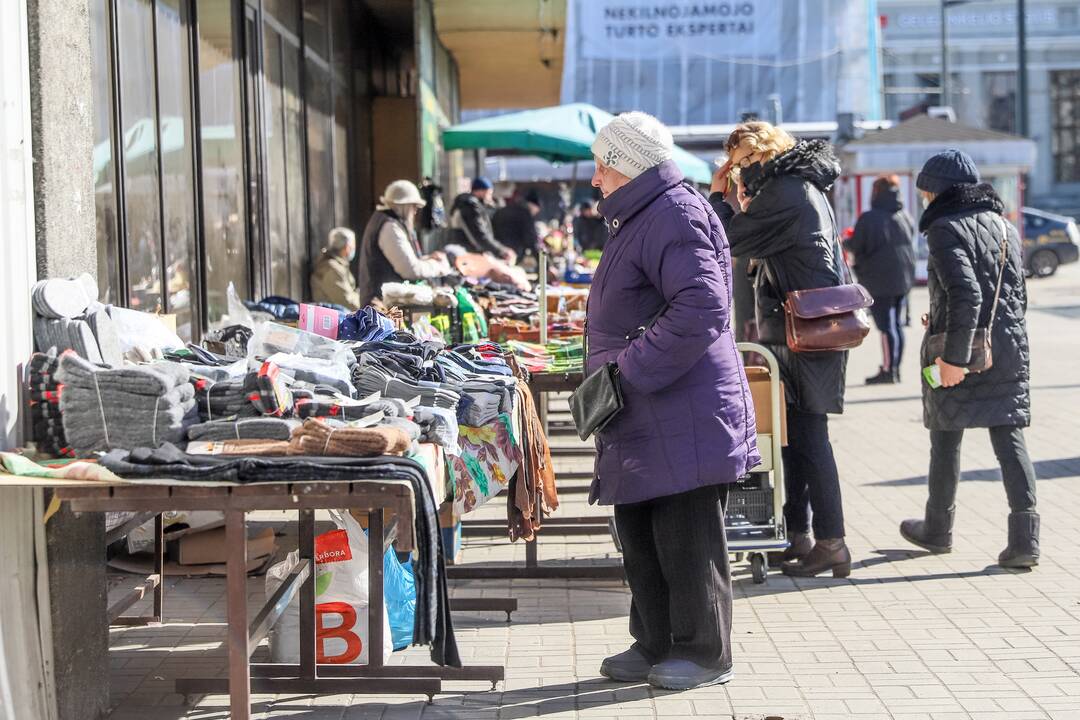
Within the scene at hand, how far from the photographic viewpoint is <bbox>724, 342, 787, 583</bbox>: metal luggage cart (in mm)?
6145

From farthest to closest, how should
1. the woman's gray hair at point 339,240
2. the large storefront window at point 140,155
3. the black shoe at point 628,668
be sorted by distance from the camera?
the woman's gray hair at point 339,240 → the large storefront window at point 140,155 → the black shoe at point 628,668

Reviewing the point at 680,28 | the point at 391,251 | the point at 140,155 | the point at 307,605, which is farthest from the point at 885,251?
the point at 680,28

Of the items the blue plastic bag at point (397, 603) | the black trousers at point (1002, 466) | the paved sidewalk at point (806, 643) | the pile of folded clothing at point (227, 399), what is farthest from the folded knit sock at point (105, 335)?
the black trousers at point (1002, 466)

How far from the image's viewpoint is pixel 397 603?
5.19 m

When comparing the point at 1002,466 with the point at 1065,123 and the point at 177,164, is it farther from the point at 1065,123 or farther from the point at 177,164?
the point at 1065,123

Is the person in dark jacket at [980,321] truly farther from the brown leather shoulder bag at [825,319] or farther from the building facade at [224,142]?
the building facade at [224,142]

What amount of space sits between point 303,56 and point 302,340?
8.07 metres

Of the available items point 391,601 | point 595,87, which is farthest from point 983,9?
point 391,601

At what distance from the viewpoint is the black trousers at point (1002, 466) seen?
21.2 ft

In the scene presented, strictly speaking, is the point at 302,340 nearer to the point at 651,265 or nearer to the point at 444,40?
the point at 651,265

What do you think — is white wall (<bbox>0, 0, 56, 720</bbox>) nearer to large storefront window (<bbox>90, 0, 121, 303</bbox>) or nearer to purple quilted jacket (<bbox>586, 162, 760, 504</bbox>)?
purple quilted jacket (<bbox>586, 162, 760, 504</bbox>)

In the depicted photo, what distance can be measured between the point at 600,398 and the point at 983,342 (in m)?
2.54

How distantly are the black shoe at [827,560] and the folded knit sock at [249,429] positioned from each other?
10.6 feet

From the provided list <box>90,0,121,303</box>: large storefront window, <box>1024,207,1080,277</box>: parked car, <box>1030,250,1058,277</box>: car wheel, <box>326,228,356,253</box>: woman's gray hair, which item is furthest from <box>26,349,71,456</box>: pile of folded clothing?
<box>1030,250,1058,277</box>: car wheel
